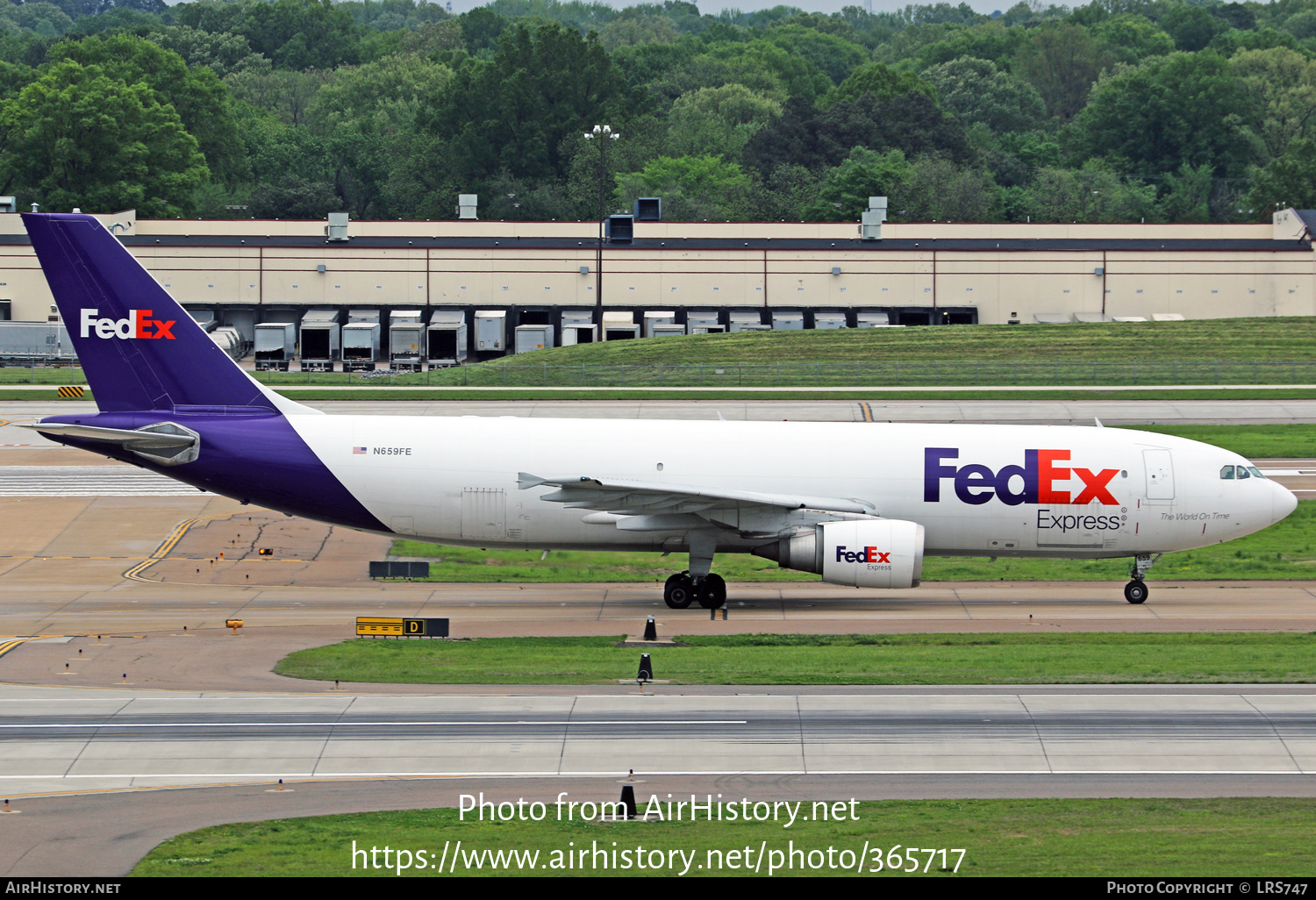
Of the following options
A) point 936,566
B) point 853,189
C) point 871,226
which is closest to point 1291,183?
point 853,189

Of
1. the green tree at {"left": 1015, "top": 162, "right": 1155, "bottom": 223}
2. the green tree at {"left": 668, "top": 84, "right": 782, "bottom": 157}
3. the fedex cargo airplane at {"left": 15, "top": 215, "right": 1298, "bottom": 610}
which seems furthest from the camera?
the green tree at {"left": 668, "top": 84, "right": 782, "bottom": 157}

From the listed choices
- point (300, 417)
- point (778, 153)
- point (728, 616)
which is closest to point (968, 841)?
point (728, 616)

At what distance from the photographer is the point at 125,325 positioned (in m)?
36.9

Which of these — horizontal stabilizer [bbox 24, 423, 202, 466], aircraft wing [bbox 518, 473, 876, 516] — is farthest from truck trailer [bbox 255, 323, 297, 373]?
aircraft wing [bbox 518, 473, 876, 516]

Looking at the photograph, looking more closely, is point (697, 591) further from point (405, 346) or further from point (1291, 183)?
point (1291, 183)

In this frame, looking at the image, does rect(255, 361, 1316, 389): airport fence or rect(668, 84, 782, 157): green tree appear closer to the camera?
rect(255, 361, 1316, 389): airport fence

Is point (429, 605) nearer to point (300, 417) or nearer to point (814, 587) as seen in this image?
point (300, 417)

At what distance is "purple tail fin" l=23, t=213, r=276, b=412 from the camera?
36.4 meters

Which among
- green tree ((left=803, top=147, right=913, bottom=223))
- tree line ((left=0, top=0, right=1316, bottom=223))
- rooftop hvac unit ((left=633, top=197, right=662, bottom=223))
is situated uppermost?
tree line ((left=0, top=0, right=1316, bottom=223))

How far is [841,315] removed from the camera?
332 ft

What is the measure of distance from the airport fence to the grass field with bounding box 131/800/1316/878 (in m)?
55.2

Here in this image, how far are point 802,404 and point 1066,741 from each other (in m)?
42.0

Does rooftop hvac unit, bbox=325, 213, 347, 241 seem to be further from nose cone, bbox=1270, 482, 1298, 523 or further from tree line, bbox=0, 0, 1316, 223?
nose cone, bbox=1270, 482, 1298, 523

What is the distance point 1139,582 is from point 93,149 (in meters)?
122
